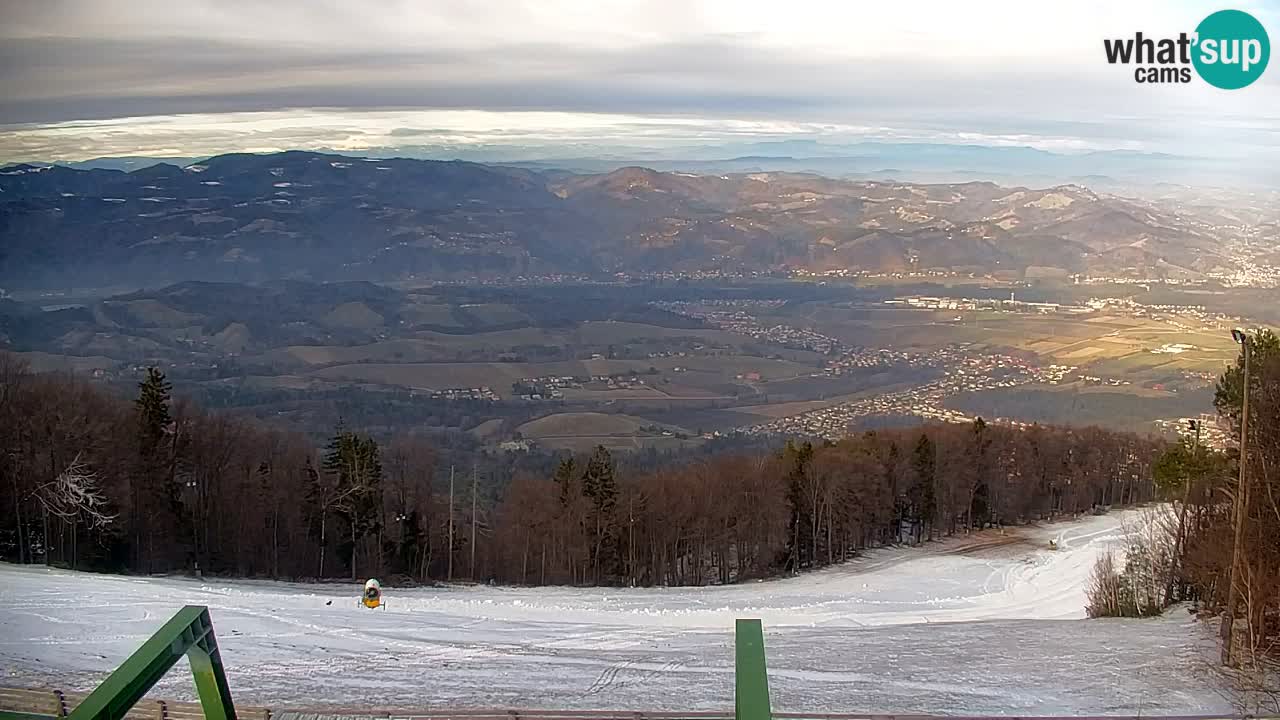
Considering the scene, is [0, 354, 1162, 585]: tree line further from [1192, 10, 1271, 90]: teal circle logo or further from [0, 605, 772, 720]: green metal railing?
[0, 605, 772, 720]: green metal railing

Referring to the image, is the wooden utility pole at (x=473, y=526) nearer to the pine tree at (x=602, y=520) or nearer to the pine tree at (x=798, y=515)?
the pine tree at (x=602, y=520)

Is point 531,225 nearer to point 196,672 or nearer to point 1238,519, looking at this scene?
point 1238,519

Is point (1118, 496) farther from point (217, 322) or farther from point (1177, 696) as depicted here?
point (217, 322)

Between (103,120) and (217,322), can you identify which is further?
(217,322)

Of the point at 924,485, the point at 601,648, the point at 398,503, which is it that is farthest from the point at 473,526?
the point at 924,485

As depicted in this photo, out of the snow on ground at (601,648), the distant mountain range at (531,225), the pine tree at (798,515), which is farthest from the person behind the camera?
the distant mountain range at (531,225)

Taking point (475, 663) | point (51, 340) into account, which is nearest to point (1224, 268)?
point (475, 663)

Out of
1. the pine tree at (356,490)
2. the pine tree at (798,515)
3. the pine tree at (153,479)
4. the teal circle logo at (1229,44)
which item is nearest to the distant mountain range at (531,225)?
the pine tree at (153,479)
